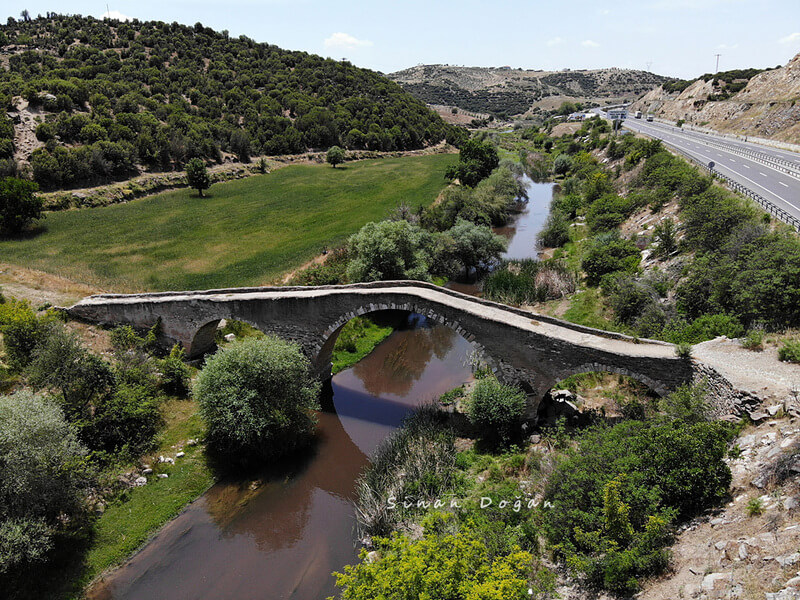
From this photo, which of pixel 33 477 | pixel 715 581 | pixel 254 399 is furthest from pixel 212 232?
pixel 715 581

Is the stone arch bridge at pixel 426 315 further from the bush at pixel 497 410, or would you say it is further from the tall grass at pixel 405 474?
the tall grass at pixel 405 474

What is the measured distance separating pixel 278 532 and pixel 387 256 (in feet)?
62.8

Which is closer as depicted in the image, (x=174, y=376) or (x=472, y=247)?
(x=174, y=376)

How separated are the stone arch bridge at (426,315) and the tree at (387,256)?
783 centimetres

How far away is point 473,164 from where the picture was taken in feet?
206

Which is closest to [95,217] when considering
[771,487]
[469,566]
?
[469,566]

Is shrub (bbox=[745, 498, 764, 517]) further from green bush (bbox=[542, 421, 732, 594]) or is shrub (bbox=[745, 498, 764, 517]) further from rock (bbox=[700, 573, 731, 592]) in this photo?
rock (bbox=[700, 573, 731, 592])

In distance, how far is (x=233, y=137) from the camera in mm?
68625

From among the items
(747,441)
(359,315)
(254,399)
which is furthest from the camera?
(359,315)

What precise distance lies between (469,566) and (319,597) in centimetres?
Result: 671

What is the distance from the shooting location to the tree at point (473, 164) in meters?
62.6

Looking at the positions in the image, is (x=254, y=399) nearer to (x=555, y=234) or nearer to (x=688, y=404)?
(x=688, y=404)

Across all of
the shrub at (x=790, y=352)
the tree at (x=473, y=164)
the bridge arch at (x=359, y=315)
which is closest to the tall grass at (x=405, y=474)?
the bridge arch at (x=359, y=315)

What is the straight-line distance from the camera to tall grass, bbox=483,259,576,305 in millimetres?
31469
